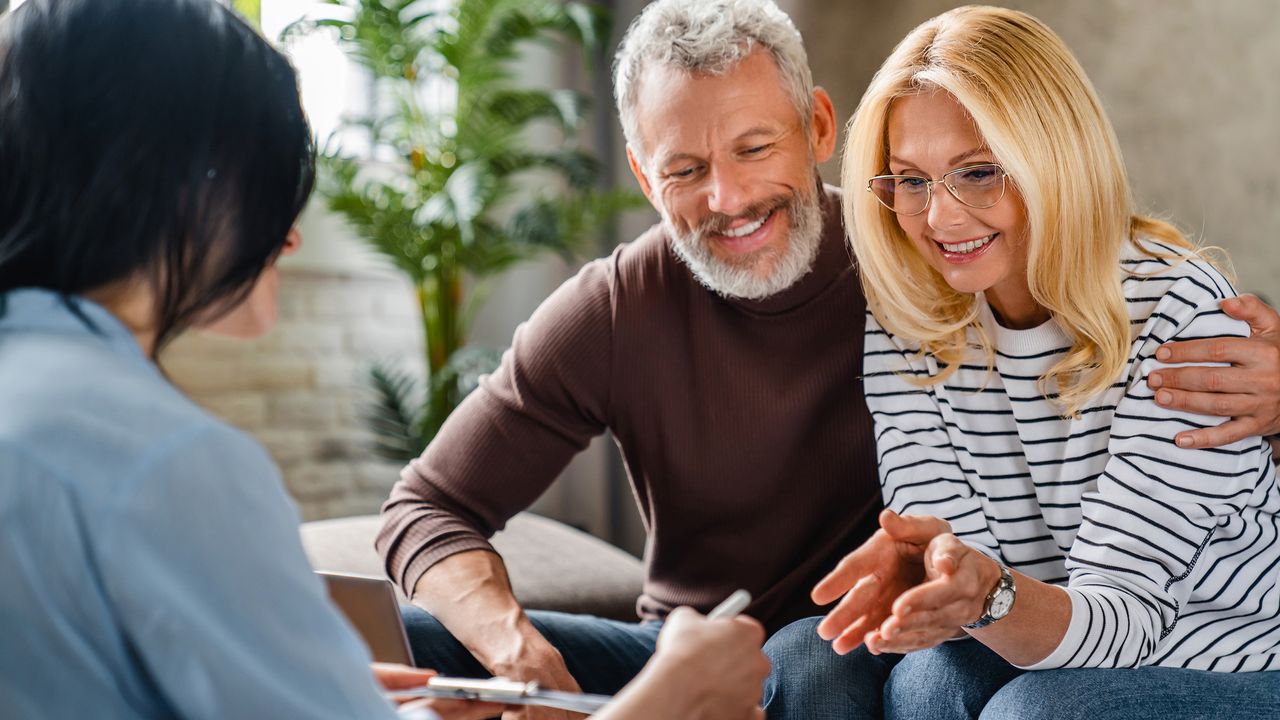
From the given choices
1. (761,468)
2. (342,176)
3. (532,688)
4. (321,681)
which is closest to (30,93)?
(321,681)

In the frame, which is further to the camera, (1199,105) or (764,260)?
(1199,105)

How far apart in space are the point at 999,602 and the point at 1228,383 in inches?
13.1

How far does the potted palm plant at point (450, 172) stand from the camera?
9.42 feet

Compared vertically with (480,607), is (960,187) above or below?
above

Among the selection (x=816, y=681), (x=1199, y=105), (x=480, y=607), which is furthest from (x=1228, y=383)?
(x=1199, y=105)

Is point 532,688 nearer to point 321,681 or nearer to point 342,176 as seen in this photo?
point 321,681

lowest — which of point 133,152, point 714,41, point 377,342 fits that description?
point 377,342

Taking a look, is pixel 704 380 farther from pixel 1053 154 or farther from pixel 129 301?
pixel 129 301

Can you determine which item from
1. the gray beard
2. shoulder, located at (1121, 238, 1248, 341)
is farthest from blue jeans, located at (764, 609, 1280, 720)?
the gray beard

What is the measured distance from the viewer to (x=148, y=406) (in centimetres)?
61

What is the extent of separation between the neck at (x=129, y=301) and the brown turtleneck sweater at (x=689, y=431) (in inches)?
32.2

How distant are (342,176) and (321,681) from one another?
2388 millimetres

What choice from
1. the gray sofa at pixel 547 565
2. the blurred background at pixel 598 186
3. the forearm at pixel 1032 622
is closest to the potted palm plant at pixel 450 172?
the blurred background at pixel 598 186

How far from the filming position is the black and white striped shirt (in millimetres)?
1133
